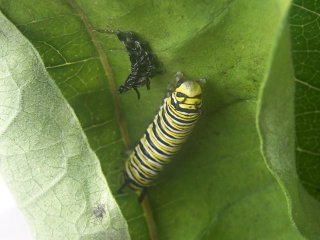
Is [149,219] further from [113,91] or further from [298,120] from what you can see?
[298,120]

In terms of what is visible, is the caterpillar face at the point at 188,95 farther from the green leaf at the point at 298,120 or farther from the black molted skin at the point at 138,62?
the green leaf at the point at 298,120

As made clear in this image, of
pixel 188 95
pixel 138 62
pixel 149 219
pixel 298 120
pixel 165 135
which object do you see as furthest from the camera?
pixel 149 219

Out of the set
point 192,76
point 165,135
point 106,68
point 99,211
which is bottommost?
point 165,135

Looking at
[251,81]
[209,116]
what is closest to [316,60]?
[251,81]

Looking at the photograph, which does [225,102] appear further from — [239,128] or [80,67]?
[80,67]

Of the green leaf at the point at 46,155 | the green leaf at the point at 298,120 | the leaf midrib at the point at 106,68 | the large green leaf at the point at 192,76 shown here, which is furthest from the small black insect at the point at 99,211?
the green leaf at the point at 298,120

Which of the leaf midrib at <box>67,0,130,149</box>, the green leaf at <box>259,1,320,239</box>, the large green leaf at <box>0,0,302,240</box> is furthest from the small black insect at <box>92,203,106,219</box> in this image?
the green leaf at <box>259,1,320,239</box>

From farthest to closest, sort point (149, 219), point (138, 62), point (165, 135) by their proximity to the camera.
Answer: point (149, 219) → point (165, 135) → point (138, 62)

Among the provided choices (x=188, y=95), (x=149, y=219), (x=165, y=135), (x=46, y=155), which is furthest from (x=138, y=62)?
(x=149, y=219)
